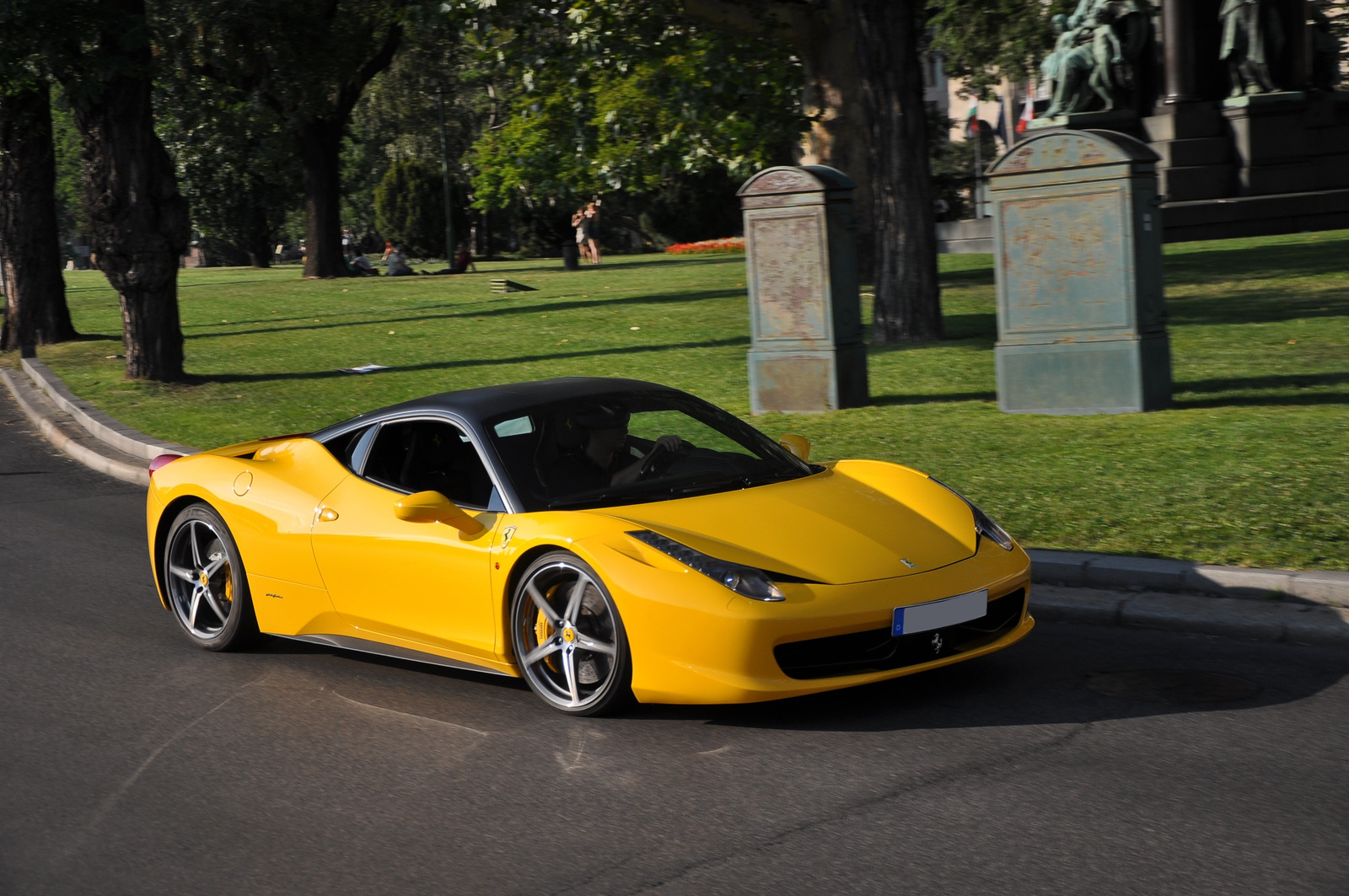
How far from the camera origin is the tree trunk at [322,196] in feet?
123

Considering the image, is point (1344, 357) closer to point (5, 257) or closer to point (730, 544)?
point (730, 544)

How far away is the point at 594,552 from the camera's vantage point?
528cm

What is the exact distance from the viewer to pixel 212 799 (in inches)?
189

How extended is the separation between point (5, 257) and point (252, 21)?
5233 millimetres

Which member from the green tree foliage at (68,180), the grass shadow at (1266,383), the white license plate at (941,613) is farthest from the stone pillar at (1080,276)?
the green tree foliage at (68,180)

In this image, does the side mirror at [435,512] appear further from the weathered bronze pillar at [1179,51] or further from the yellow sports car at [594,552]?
the weathered bronze pillar at [1179,51]

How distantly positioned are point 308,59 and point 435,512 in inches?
809

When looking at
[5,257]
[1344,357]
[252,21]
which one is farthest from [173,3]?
[1344,357]

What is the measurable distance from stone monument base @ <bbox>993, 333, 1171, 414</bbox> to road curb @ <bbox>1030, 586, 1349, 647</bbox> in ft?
15.0

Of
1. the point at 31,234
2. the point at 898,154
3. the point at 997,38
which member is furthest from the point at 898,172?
the point at 997,38

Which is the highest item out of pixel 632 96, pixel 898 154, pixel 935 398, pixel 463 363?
pixel 632 96

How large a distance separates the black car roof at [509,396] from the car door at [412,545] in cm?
9

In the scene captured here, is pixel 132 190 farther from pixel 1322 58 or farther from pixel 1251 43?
pixel 1322 58

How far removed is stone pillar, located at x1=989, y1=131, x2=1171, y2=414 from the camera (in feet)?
35.9
